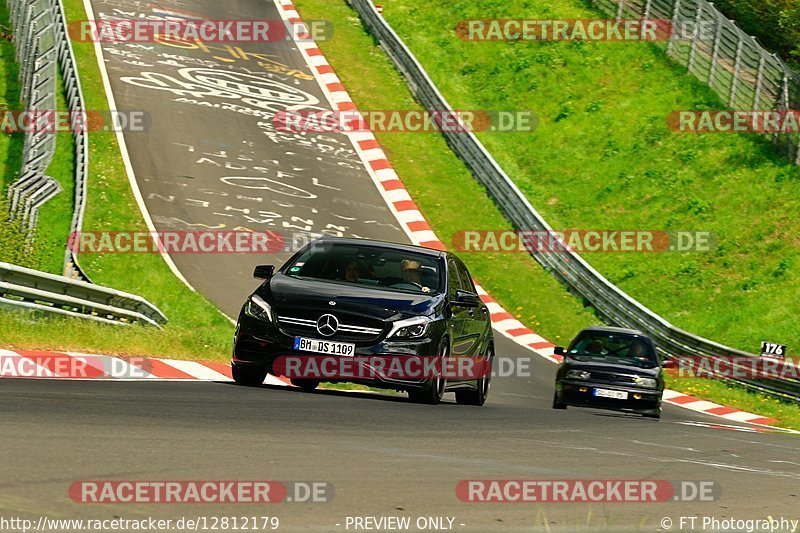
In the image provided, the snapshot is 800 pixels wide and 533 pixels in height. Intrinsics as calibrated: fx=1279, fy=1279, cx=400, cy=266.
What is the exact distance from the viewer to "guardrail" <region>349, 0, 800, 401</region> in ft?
79.2

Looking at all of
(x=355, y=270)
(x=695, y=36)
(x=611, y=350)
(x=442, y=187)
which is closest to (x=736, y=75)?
(x=695, y=36)

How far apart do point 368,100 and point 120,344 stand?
22.7 meters

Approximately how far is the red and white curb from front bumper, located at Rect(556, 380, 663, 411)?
3948 mm

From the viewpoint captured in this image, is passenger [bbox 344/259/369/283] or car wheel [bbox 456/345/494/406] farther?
car wheel [bbox 456/345/494/406]

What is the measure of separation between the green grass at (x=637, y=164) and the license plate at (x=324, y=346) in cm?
1642

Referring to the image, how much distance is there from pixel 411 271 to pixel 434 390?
52.7 inches

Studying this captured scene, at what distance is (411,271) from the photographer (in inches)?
515

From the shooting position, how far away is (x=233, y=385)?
41.1ft

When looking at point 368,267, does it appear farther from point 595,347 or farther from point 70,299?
point 595,347

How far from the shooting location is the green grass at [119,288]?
14.1 meters

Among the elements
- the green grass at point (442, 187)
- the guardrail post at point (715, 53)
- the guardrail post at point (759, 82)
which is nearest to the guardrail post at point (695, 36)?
the guardrail post at point (715, 53)

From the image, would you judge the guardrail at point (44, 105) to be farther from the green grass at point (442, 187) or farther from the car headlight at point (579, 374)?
the car headlight at point (579, 374)

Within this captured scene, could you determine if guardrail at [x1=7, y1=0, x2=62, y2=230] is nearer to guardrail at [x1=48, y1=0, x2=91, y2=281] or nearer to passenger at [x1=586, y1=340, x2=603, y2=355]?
guardrail at [x1=48, y1=0, x2=91, y2=281]

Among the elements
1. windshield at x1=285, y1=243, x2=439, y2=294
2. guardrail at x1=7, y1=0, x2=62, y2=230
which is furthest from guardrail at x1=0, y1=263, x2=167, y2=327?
guardrail at x1=7, y1=0, x2=62, y2=230
